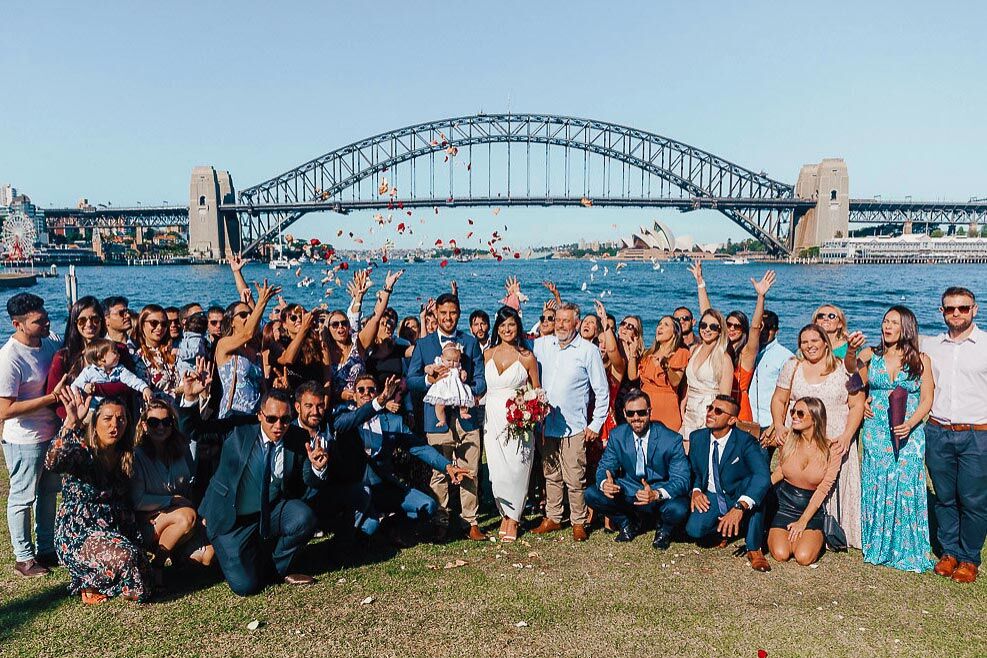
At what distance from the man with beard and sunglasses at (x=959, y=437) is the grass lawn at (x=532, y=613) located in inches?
13.4

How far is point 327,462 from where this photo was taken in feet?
16.1

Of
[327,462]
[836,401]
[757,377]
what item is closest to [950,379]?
[836,401]

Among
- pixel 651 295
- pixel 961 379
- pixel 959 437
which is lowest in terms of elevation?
pixel 651 295

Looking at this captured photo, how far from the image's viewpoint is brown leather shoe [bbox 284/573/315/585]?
183 inches

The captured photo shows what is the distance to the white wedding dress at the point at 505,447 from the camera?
549 centimetres

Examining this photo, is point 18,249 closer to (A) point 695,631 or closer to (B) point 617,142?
(B) point 617,142

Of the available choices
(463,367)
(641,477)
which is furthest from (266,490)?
(641,477)

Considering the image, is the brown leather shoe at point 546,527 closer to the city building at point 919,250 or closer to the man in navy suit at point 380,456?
the man in navy suit at point 380,456

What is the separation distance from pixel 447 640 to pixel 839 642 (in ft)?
7.12

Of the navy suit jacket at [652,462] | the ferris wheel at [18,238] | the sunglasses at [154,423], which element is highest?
the ferris wheel at [18,238]

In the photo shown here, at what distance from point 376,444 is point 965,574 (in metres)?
4.08

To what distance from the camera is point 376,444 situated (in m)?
5.43

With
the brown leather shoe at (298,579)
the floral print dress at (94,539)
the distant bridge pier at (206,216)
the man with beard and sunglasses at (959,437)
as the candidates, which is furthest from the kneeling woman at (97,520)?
the distant bridge pier at (206,216)

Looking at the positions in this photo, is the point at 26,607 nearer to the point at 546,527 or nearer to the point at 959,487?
the point at 546,527
